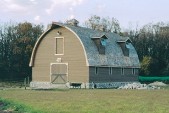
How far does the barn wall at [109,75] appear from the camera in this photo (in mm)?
49644

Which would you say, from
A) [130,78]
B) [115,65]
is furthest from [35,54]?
[130,78]

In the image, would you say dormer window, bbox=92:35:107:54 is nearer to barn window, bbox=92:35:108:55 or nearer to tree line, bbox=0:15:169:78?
barn window, bbox=92:35:108:55

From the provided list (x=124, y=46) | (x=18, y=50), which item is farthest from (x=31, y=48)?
(x=124, y=46)

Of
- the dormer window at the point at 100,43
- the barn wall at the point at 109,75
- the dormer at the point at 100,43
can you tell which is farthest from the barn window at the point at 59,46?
the barn wall at the point at 109,75

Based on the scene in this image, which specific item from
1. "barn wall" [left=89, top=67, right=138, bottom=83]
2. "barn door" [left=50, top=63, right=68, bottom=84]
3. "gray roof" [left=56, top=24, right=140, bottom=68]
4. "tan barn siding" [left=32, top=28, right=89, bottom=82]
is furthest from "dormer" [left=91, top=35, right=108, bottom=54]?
"barn door" [left=50, top=63, right=68, bottom=84]

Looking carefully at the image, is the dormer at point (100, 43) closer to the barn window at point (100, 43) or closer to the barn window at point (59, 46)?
the barn window at point (100, 43)

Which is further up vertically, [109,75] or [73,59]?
[73,59]

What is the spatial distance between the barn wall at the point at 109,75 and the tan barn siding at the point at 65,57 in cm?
101

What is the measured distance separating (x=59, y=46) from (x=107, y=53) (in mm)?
5989

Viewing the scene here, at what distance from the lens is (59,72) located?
169 ft

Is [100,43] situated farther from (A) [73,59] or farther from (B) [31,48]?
(B) [31,48]

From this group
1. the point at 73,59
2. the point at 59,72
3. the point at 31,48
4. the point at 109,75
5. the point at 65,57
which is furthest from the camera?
the point at 31,48

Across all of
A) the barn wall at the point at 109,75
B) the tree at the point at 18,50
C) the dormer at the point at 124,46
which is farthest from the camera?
the tree at the point at 18,50

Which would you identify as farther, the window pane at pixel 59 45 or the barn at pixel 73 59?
the window pane at pixel 59 45
